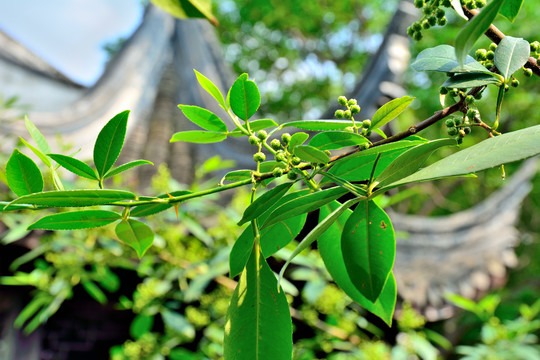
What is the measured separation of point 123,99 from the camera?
197cm

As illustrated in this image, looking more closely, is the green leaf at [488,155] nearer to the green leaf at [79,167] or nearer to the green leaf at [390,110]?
the green leaf at [390,110]

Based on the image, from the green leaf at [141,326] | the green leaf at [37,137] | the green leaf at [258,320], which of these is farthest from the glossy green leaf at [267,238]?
the green leaf at [141,326]

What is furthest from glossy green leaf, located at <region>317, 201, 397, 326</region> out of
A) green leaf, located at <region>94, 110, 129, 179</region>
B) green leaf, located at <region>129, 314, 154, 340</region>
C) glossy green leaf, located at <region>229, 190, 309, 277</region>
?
green leaf, located at <region>129, 314, 154, 340</region>

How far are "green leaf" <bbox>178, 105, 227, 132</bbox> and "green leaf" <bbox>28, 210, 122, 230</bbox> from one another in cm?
7

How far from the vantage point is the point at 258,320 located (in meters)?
0.22

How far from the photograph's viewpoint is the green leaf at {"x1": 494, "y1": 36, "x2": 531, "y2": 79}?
205 millimetres

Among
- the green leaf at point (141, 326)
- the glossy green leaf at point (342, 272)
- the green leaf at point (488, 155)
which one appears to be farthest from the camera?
the green leaf at point (141, 326)

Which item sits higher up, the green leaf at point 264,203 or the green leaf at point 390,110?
the green leaf at point 390,110

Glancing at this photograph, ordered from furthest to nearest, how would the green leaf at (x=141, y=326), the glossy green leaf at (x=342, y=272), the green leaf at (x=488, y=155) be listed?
the green leaf at (x=141, y=326)
the glossy green leaf at (x=342, y=272)
the green leaf at (x=488, y=155)

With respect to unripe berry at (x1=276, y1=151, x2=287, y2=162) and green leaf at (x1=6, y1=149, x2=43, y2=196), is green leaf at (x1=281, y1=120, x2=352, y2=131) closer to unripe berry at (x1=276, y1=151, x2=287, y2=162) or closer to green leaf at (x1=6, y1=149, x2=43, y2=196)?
unripe berry at (x1=276, y1=151, x2=287, y2=162)

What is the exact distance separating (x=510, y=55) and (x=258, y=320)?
17 cm

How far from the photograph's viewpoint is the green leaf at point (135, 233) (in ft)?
0.76

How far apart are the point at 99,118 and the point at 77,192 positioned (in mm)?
1784

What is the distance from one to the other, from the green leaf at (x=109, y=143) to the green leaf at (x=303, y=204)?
9cm
